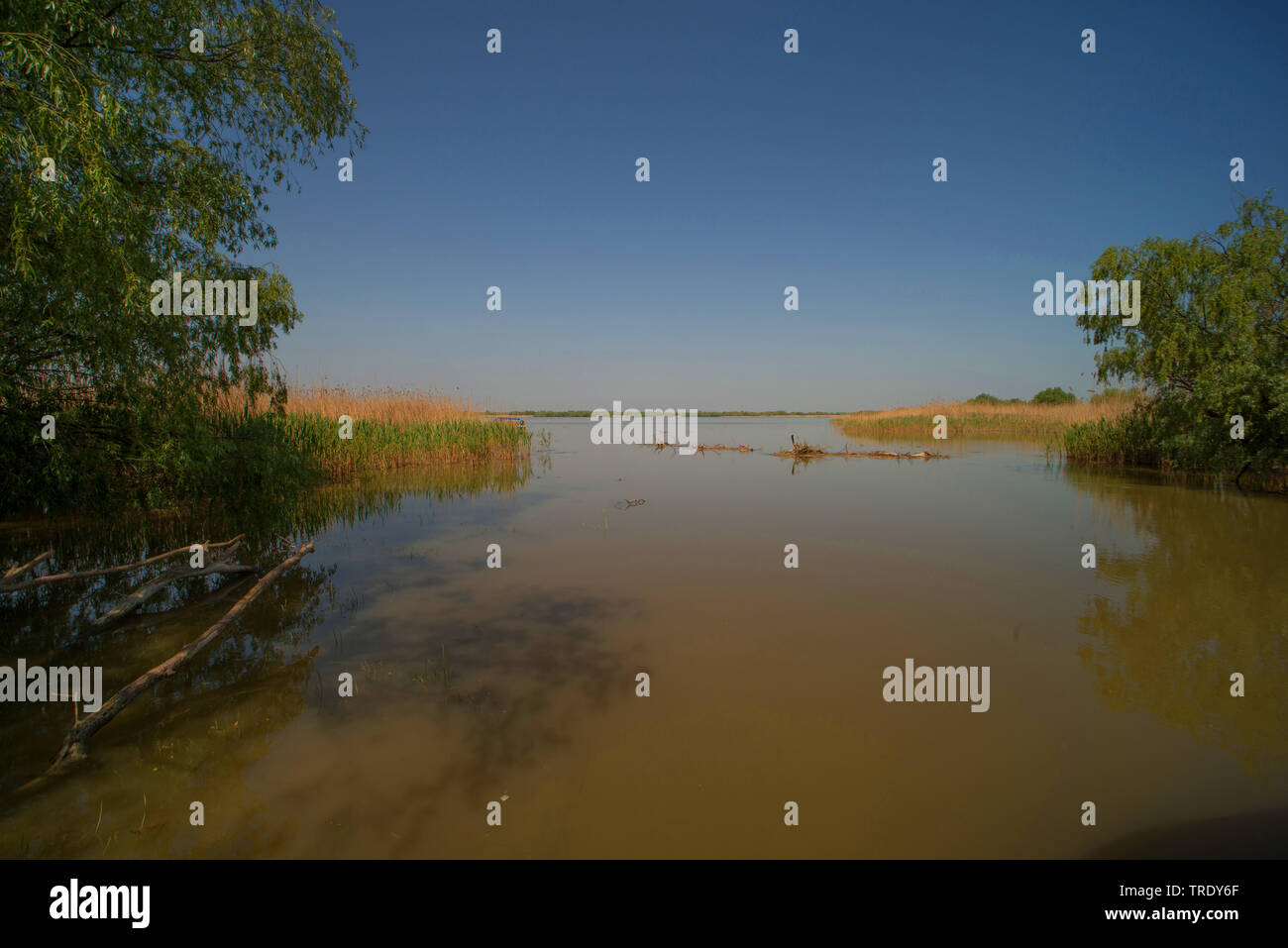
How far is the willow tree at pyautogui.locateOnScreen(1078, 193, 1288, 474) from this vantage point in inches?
469

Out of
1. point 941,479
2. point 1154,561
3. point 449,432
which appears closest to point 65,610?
point 1154,561

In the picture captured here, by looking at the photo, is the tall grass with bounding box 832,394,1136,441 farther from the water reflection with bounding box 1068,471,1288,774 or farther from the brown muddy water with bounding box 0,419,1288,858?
the brown muddy water with bounding box 0,419,1288,858

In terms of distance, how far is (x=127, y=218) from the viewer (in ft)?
15.3

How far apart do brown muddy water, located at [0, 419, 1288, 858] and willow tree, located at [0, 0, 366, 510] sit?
168 centimetres

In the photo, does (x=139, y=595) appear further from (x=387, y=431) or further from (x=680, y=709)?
(x=387, y=431)

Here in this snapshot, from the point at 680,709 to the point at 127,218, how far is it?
600cm

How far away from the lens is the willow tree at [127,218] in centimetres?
414

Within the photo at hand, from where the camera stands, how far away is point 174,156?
568 centimetres

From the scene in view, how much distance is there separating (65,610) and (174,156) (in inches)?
183

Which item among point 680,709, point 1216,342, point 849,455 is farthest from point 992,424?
point 680,709

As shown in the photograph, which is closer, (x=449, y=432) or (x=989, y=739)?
(x=989, y=739)

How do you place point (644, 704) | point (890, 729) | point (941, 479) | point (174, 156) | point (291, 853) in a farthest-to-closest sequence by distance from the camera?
point (941, 479), point (174, 156), point (644, 704), point (890, 729), point (291, 853)

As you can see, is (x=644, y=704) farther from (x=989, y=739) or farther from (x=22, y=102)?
(x=22, y=102)

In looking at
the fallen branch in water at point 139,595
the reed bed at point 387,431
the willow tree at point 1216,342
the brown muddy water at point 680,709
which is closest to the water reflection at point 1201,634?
the brown muddy water at point 680,709
